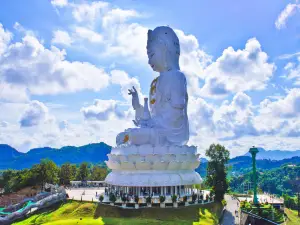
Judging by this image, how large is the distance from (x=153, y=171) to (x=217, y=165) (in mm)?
7794

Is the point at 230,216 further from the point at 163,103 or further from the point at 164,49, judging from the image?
the point at 164,49

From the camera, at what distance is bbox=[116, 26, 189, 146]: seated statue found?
28.6m

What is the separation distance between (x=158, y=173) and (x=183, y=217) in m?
4.35

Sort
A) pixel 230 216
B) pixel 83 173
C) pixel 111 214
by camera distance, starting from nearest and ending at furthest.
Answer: pixel 111 214 < pixel 230 216 < pixel 83 173

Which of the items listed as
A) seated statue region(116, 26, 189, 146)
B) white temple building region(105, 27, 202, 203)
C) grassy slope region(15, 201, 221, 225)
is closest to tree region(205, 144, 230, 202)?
white temple building region(105, 27, 202, 203)

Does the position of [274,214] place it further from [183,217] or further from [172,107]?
[172,107]

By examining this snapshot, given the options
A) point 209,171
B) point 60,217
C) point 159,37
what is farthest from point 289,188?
point 60,217

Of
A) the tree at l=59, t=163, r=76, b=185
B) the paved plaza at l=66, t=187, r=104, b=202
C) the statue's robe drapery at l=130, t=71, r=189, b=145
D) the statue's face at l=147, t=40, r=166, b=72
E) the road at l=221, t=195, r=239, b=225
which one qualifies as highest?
the statue's face at l=147, t=40, r=166, b=72

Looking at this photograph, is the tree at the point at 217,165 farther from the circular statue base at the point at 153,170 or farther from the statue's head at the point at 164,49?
the statue's head at the point at 164,49

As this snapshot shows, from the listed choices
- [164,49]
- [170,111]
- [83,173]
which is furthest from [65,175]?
[164,49]

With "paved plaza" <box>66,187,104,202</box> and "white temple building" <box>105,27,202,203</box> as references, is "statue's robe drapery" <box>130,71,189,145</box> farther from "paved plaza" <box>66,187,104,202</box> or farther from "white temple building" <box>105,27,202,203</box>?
"paved plaza" <box>66,187,104,202</box>

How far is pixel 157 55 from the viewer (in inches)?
1260

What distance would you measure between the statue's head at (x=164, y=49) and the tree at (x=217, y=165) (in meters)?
8.68

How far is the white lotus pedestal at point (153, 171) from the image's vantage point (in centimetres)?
2602
